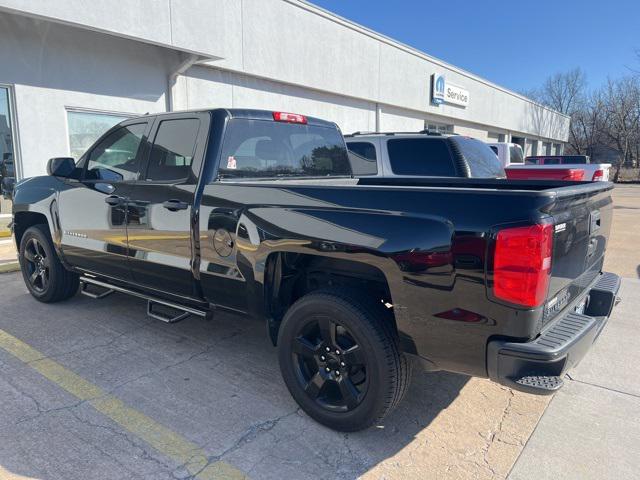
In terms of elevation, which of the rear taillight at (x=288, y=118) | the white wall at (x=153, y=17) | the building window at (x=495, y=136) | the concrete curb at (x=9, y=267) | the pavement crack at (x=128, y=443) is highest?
the white wall at (x=153, y=17)

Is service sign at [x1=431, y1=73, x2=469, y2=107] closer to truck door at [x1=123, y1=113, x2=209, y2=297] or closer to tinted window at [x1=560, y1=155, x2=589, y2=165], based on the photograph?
tinted window at [x1=560, y1=155, x2=589, y2=165]

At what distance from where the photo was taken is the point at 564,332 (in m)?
2.51

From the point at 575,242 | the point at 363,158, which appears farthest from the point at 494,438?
the point at 363,158

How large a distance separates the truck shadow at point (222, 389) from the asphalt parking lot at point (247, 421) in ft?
0.04

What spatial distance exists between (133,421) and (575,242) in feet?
9.06

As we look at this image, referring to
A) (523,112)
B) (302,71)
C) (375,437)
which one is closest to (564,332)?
(375,437)

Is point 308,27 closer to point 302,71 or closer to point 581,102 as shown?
point 302,71

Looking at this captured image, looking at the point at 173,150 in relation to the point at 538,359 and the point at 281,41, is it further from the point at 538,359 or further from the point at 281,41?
the point at 281,41

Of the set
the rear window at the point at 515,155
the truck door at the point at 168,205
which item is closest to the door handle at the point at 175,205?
the truck door at the point at 168,205

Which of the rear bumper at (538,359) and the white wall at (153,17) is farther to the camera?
the white wall at (153,17)

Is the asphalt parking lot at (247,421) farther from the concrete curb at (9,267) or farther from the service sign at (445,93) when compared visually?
the service sign at (445,93)

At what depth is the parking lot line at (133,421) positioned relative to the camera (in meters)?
2.56

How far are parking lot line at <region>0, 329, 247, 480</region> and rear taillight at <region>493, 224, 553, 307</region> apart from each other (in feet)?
5.30

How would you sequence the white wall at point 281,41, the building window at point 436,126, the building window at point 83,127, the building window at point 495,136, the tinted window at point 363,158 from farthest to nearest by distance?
the building window at point 495,136 → the building window at point 436,126 → the building window at point 83,127 → the white wall at point 281,41 → the tinted window at point 363,158
